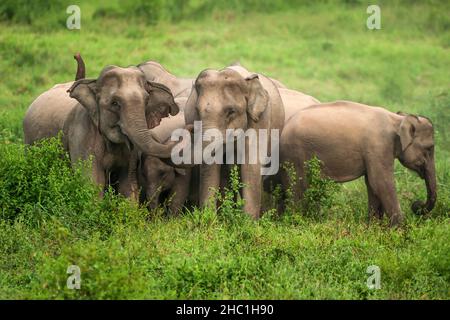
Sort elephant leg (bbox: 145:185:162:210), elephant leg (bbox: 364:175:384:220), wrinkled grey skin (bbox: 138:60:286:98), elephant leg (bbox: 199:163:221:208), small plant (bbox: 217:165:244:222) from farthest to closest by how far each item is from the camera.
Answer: wrinkled grey skin (bbox: 138:60:286:98)
elephant leg (bbox: 364:175:384:220)
elephant leg (bbox: 145:185:162:210)
elephant leg (bbox: 199:163:221:208)
small plant (bbox: 217:165:244:222)

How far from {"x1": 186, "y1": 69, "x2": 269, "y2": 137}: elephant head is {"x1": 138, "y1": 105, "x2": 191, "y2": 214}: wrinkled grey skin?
1.14 ft

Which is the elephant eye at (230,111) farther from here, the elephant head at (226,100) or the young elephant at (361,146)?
the young elephant at (361,146)

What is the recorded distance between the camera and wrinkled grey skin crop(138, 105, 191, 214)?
916cm

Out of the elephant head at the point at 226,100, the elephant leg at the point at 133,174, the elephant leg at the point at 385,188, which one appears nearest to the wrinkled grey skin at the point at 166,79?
the elephant head at the point at 226,100

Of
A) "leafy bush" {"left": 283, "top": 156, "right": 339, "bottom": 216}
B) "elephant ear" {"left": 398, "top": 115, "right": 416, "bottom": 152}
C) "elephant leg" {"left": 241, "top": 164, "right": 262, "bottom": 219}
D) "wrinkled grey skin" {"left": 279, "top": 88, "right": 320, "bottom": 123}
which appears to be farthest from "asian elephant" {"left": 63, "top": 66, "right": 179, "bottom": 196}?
"elephant ear" {"left": 398, "top": 115, "right": 416, "bottom": 152}

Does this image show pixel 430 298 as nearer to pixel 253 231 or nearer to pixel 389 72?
pixel 253 231

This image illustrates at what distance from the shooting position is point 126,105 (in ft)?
28.2

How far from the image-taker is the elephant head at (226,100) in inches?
344

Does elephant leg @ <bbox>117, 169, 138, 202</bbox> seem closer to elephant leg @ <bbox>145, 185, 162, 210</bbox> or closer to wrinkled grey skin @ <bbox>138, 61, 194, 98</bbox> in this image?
elephant leg @ <bbox>145, 185, 162, 210</bbox>

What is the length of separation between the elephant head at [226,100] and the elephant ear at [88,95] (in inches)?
28.8

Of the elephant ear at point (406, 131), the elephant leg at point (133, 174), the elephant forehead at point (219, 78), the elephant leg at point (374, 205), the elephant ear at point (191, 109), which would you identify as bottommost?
the elephant leg at point (374, 205)

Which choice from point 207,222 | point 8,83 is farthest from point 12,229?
point 8,83

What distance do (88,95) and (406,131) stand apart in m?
2.55

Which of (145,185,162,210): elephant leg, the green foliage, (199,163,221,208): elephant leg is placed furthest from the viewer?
(145,185,162,210): elephant leg
